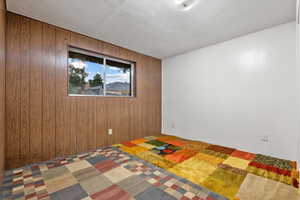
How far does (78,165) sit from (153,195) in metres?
1.37

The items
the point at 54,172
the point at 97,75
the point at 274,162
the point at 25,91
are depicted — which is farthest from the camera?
the point at 97,75

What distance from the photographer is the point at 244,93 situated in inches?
106

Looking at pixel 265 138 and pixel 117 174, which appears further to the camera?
pixel 265 138

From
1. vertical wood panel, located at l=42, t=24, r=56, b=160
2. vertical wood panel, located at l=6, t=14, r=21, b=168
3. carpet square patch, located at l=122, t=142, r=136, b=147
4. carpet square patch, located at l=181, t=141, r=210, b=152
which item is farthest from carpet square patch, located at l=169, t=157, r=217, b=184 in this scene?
vertical wood panel, located at l=6, t=14, r=21, b=168

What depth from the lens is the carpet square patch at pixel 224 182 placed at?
151cm

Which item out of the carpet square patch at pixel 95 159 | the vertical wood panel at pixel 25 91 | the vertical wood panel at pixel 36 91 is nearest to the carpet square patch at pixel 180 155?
the carpet square patch at pixel 95 159

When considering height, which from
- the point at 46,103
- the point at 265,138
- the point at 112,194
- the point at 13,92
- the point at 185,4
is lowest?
the point at 112,194

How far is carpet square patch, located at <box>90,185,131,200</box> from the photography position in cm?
143

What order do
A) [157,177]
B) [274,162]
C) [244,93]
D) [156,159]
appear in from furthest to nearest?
1. [244,93]
2. [156,159]
3. [274,162]
4. [157,177]

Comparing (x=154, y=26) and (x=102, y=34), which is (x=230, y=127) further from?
(x=102, y=34)

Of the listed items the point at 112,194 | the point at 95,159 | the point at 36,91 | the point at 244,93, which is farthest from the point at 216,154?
the point at 36,91

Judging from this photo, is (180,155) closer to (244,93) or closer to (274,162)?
(274,162)

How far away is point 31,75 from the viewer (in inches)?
83.3

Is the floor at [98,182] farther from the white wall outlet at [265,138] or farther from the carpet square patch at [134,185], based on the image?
the white wall outlet at [265,138]
